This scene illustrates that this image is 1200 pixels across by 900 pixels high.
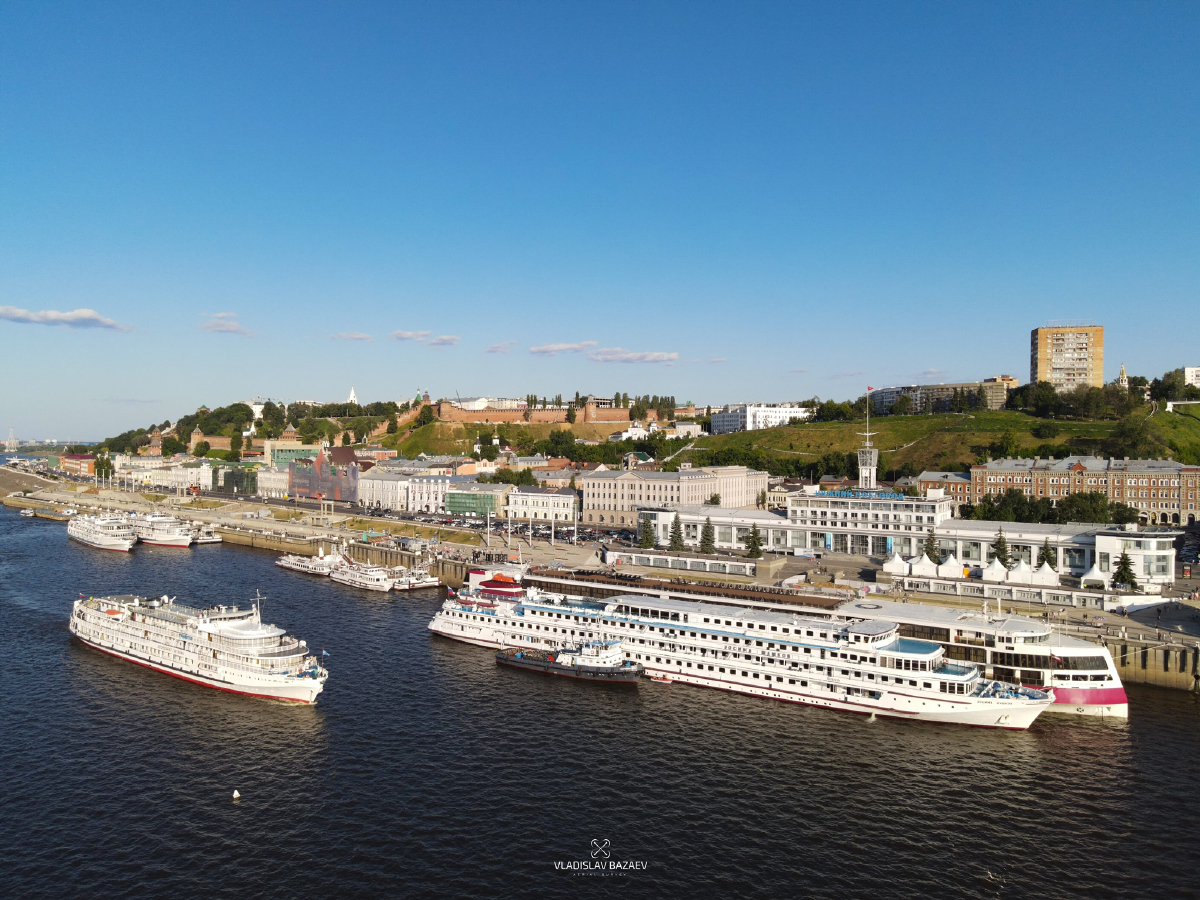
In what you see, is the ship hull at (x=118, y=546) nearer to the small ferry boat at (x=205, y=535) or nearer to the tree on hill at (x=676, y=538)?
the small ferry boat at (x=205, y=535)

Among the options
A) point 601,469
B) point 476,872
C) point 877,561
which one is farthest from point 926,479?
point 476,872

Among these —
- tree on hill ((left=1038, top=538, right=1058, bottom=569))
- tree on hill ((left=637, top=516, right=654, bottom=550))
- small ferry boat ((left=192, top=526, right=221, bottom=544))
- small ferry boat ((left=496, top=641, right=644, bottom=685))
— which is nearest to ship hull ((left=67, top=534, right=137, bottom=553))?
small ferry boat ((left=192, top=526, right=221, bottom=544))

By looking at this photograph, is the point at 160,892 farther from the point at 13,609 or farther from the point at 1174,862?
the point at 13,609

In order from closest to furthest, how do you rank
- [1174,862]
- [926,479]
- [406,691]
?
1. [1174,862]
2. [406,691]
3. [926,479]

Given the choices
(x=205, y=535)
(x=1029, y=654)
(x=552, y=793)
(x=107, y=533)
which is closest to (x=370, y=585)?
(x=552, y=793)

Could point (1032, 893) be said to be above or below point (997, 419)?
below

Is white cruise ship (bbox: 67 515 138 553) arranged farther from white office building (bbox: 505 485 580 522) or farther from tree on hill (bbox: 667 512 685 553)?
tree on hill (bbox: 667 512 685 553)

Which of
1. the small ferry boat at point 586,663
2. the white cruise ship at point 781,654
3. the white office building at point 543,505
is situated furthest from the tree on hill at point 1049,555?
the white office building at point 543,505
